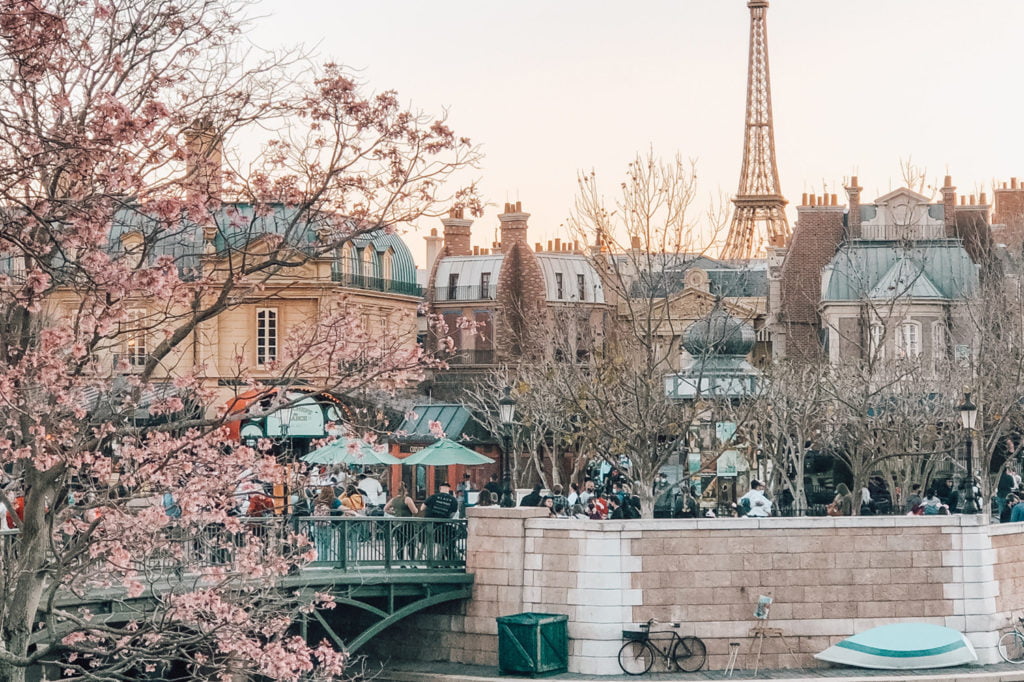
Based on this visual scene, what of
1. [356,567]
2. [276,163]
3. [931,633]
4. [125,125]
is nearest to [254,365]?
[356,567]

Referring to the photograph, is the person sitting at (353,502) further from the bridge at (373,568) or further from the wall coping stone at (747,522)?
the wall coping stone at (747,522)

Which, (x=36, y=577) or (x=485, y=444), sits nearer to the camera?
(x=36, y=577)

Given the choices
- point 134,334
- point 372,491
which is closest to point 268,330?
point 372,491

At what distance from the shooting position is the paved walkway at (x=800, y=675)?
2998cm

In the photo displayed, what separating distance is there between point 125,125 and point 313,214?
3.98m

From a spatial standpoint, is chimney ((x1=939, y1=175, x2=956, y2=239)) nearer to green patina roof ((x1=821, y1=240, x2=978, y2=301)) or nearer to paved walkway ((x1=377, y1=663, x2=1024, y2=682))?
green patina roof ((x1=821, y1=240, x2=978, y2=301))

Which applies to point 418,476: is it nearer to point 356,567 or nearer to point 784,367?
point 784,367

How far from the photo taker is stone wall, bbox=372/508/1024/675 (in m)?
31.0

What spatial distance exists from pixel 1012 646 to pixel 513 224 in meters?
46.1

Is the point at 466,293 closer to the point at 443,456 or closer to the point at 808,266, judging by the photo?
the point at 808,266

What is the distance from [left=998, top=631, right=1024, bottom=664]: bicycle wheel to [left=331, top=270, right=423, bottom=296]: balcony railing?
101 feet

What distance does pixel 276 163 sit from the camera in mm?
18641

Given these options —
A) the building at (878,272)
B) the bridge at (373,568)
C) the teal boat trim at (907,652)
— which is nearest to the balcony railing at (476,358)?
the building at (878,272)

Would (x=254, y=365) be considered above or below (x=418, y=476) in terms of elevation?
above
